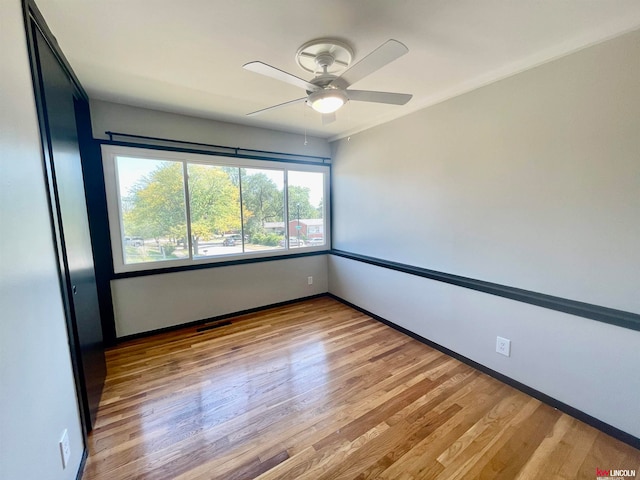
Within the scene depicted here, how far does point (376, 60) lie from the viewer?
146 centimetres

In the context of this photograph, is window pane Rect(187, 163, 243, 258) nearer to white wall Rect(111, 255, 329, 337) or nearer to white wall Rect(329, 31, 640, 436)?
white wall Rect(111, 255, 329, 337)

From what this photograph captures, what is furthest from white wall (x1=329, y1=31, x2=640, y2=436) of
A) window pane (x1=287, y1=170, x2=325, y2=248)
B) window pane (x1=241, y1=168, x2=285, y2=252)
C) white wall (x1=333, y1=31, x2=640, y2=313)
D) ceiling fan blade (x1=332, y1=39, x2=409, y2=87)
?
window pane (x1=241, y1=168, x2=285, y2=252)

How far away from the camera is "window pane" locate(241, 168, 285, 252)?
354cm

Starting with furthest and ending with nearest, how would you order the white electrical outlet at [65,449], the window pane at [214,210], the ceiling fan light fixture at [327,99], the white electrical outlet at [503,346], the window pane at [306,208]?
the window pane at [306,208] → the window pane at [214,210] → the white electrical outlet at [503,346] → the ceiling fan light fixture at [327,99] → the white electrical outlet at [65,449]

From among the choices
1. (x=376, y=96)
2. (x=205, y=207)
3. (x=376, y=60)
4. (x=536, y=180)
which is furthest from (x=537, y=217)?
(x=205, y=207)

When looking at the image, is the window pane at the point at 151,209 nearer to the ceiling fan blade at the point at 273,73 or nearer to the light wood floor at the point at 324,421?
the light wood floor at the point at 324,421

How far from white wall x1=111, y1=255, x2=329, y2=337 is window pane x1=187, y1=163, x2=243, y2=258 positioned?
0.29 meters

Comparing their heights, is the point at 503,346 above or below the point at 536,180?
below

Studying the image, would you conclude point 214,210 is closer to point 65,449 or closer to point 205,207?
point 205,207

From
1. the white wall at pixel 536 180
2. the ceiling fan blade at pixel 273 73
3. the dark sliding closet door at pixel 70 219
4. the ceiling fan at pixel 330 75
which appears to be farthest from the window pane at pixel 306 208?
the dark sliding closet door at pixel 70 219

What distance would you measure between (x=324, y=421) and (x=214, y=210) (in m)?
2.57

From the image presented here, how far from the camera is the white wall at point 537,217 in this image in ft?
5.30

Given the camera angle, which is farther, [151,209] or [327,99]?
[151,209]

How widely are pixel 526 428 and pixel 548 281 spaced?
1.01 meters
